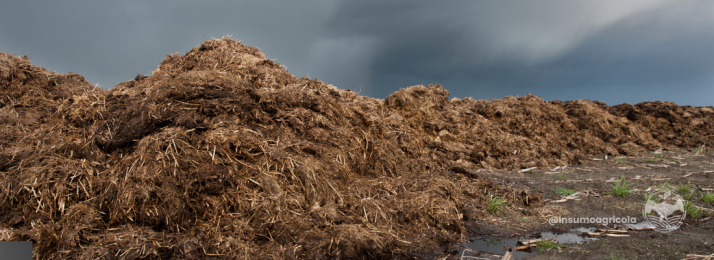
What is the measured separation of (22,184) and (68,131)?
4.03ft

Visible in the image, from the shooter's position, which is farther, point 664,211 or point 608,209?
point 608,209

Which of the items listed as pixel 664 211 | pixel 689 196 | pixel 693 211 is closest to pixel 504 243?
pixel 664 211

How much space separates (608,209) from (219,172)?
222 inches

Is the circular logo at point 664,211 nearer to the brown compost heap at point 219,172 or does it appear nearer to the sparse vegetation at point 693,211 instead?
the sparse vegetation at point 693,211

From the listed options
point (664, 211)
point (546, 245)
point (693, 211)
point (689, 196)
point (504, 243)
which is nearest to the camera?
point (546, 245)

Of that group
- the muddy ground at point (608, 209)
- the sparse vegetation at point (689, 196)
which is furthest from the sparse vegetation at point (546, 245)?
the sparse vegetation at point (689, 196)

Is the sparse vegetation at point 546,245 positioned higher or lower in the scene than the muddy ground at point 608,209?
lower

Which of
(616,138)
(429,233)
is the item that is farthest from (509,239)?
(616,138)

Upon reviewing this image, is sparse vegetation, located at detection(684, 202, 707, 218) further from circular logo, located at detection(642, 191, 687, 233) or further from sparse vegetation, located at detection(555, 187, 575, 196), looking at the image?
sparse vegetation, located at detection(555, 187, 575, 196)

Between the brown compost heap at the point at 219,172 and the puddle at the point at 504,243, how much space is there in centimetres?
29

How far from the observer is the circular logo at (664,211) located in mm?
4945

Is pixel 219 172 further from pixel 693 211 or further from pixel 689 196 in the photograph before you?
pixel 689 196

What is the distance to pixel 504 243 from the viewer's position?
440 centimetres

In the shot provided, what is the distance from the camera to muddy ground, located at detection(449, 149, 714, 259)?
3932 millimetres
